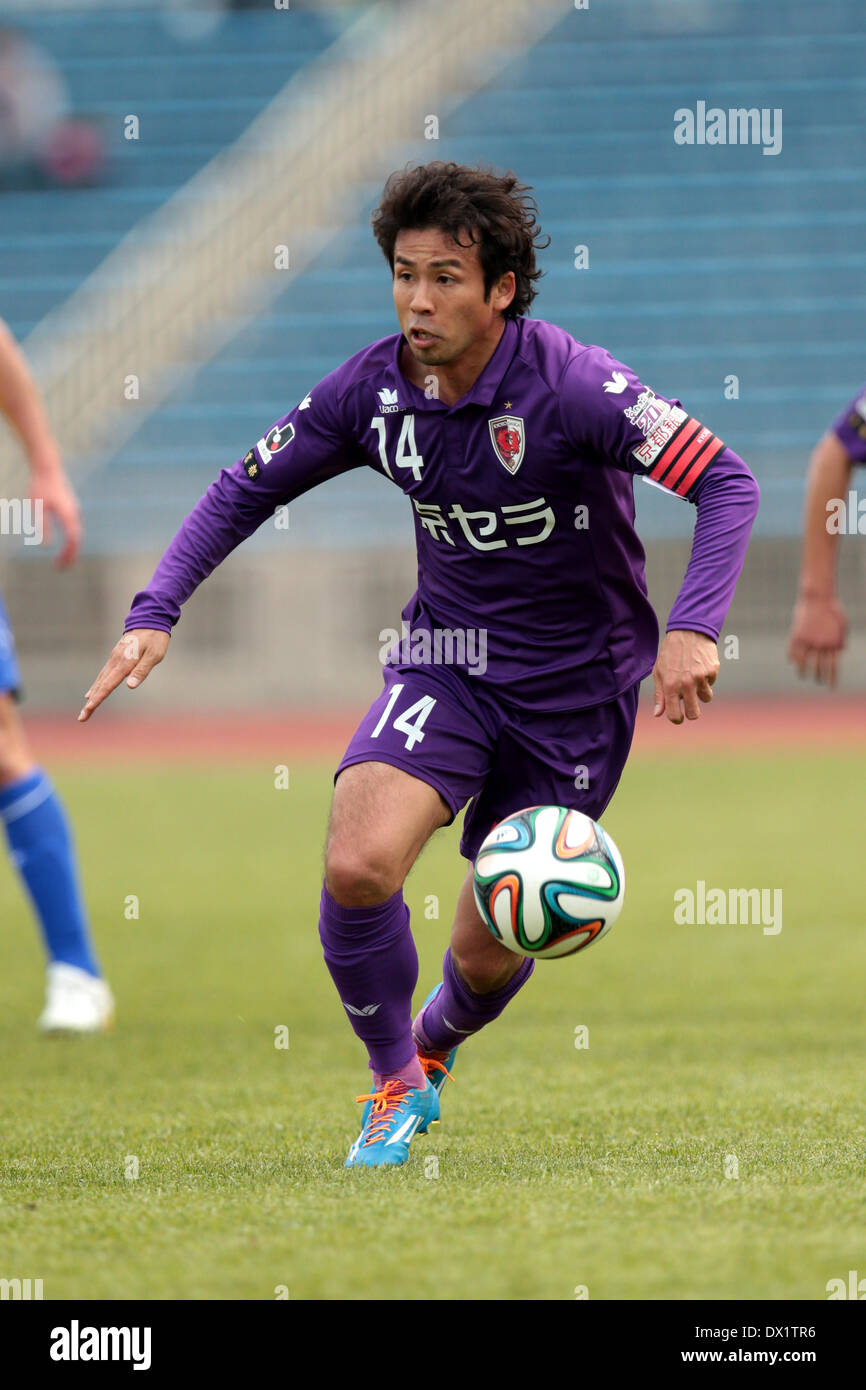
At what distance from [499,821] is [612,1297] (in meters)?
1.79

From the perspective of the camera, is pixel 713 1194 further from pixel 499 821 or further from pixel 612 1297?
pixel 499 821

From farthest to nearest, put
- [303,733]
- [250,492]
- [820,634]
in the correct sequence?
[303,733] → [820,634] → [250,492]

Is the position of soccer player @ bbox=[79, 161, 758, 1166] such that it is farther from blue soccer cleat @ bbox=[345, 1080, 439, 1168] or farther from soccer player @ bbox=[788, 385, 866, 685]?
soccer player @ bbox=[788, 385, 866, 685]

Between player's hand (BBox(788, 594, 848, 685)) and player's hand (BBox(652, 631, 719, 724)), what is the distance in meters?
1.42

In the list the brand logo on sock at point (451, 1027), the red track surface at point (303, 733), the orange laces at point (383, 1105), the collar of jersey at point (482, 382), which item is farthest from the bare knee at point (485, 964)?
the red track surface at point (303, 733)

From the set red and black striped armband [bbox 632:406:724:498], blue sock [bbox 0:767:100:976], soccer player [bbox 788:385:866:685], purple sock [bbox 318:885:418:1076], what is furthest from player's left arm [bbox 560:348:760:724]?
blue sock [bbox 0:767:100:976]

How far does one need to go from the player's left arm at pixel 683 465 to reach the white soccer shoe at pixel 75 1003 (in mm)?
2758

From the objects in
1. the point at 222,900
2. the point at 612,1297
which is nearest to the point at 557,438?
the point at 612,1297

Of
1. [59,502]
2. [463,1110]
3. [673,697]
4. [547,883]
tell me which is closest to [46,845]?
[59,502]

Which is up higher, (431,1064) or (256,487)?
(256,487)

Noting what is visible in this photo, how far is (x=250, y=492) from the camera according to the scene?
4145 millimetres

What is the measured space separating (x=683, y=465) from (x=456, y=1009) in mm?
1483

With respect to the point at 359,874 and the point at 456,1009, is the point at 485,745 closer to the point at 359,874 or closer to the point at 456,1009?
the point at 359,874

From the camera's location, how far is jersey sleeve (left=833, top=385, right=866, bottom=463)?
4512 millimetres
